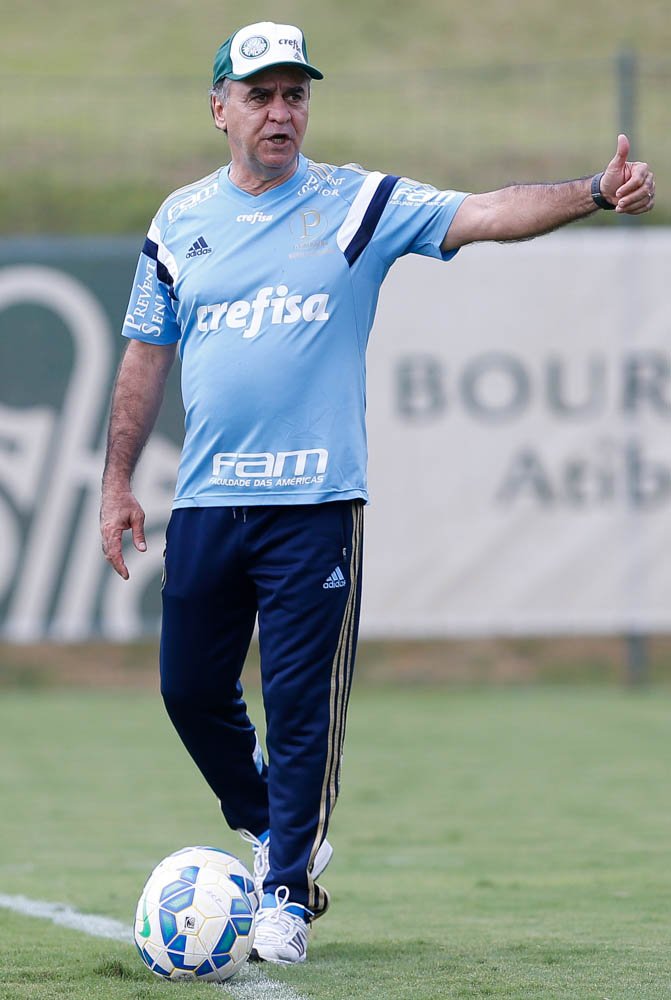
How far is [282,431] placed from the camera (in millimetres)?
4527

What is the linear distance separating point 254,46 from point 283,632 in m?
1.50

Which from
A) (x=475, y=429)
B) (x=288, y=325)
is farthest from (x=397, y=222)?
(x=475, y=429)

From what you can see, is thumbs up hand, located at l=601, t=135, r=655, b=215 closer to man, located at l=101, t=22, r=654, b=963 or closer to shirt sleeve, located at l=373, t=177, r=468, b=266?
man, located at l=101, t=22, r=654, b=963

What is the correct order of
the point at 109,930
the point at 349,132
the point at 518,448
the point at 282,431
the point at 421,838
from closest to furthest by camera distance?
the point at 282,431
the point at 109,930
the point at 421,838
the point at 518,448
the point at 349,132

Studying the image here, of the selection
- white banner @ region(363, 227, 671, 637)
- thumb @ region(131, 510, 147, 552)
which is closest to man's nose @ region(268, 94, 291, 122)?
thumb @ region(131, 510, 147, 552)

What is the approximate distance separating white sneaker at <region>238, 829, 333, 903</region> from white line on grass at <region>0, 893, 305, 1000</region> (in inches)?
12.8

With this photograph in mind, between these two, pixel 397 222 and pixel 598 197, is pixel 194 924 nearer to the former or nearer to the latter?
pixel 397 222

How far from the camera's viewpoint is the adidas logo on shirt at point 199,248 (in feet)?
15.1

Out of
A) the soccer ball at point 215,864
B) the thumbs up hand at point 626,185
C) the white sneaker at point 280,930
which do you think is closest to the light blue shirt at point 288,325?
the thumbs up hand at point 626,185

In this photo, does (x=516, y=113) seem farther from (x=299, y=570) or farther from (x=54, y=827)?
(x=299, y=570)

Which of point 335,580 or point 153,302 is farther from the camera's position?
point 153,302

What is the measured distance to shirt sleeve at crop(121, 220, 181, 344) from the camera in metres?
4.72

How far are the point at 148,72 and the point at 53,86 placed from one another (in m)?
10.5

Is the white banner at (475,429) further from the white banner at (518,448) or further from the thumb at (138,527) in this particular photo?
the thumb at (138,527)
